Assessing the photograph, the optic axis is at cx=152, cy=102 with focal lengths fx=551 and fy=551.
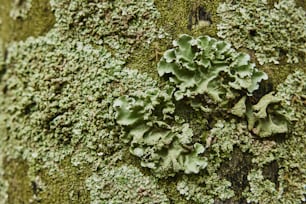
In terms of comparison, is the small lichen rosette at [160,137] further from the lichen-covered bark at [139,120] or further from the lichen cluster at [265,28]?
the lichen cluster at [265,28]

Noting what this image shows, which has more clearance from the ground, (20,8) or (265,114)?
(20,8)

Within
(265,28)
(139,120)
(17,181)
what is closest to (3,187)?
(17,181)

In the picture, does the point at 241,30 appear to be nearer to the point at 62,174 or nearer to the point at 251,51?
the point at 251,51

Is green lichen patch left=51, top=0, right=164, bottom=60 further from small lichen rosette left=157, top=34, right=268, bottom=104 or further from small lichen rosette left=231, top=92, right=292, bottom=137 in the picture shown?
small lichen rosette left=231, top=92, right=292, bottom=137

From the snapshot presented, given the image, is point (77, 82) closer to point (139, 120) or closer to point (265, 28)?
point (139, 120)

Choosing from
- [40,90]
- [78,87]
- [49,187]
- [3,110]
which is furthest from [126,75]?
[3,110]

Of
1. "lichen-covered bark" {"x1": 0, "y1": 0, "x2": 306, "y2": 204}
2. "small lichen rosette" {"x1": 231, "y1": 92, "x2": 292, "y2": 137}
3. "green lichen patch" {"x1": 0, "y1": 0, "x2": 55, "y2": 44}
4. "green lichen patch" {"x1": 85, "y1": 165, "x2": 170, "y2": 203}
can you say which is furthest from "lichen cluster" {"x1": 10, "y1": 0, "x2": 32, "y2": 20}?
"small lichen rosette" {"x1": 231, "y1": 92, "x2": 292, "y2": 137}

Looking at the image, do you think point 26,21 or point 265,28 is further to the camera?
point 26,21
